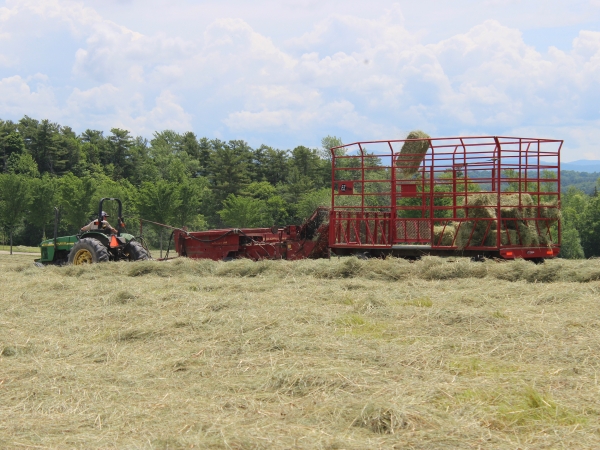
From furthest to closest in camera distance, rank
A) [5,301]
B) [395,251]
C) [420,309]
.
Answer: [395,251]
[5,301]
[420,309]

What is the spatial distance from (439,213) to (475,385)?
23.7m

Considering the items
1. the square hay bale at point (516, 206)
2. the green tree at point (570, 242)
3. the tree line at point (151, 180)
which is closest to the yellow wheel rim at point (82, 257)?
A: the square hay bale at point (516, 206)

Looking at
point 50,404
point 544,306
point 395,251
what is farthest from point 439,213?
point 50,404

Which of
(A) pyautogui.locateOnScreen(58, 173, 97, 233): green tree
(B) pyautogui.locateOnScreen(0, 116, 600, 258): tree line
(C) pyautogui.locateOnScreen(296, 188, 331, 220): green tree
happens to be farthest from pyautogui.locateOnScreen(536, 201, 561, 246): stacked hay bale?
(C) pyautogui.locateOnScreen(296, 188, 331, 220): green tree

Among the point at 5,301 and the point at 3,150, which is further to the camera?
the point at 3,150

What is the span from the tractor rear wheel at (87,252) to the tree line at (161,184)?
22592mm

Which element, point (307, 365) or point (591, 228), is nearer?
point (307, 365)

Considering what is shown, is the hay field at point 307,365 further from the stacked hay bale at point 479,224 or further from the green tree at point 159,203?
the green tree at point 159,203

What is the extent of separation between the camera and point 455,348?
6.31 m

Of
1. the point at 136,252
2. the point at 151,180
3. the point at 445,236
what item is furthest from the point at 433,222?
the point at 151,180

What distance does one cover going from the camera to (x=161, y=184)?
131 ft

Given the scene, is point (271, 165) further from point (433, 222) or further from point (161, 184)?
point (433, 222)

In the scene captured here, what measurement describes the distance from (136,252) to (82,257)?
1.18 metres

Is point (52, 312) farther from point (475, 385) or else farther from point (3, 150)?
point (3, 150)
